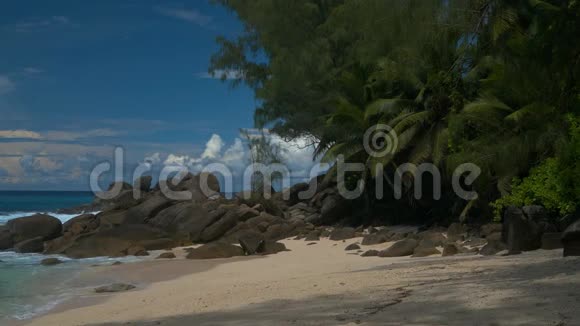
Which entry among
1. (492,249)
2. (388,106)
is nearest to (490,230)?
(492,249)

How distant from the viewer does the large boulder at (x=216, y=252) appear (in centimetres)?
1534

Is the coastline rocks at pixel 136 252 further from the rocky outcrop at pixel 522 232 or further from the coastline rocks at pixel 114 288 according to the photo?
the rocky outcrop at pixel 522 232

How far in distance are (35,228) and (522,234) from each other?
1808 centimetres

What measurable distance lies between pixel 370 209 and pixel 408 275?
49.5 feet

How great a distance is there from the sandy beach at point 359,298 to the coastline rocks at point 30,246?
33.6ft

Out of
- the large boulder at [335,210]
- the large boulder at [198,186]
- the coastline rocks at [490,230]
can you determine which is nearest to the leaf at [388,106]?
the large boulder at [335,210]

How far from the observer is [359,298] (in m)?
6.30

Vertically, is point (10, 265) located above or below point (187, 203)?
below

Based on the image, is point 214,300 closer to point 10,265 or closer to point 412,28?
point 412,28

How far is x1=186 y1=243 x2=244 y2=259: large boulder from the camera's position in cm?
1534

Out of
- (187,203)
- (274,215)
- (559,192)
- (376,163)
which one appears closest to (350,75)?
(376,163)

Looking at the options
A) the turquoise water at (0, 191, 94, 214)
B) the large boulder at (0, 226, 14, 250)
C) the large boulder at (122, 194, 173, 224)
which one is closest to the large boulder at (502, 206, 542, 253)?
the large boulder at (122, 194, 173, 224)

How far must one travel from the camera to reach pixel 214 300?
25.0 feet

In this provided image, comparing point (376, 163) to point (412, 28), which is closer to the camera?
point (412, 28)
